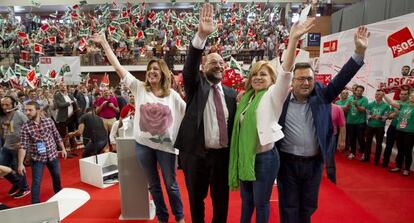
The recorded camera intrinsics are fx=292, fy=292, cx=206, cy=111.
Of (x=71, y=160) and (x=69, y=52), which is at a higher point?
(x=69, y=52)

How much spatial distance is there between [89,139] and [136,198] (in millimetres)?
2354

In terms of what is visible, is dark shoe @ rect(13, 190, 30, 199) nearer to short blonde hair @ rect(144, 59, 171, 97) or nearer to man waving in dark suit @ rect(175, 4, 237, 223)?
short blonde hair @ rect(144, 59, 171, 97)

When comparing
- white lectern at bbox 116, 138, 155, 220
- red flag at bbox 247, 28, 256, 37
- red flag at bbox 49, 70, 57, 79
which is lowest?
white lectern at bbox 116, 138, 155, 220

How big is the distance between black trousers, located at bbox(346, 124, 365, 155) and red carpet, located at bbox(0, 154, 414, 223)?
2.50 feet

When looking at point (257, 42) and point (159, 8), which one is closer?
point (257, 42)

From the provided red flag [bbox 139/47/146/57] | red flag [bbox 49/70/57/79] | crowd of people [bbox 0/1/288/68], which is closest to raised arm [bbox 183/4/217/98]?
red flag [bbox 49/70/57/79]

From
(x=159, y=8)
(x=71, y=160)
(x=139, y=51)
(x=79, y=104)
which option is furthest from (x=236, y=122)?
(x=159, y=8)

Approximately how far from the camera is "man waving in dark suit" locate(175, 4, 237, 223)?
78.7 inches

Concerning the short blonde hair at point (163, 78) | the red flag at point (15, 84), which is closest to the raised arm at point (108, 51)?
the short blonde hair at point (163, 78)

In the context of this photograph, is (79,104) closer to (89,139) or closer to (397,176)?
(89,139)

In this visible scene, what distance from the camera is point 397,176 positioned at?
4789mm

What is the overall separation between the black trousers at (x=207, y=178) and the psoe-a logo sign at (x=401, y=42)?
527cm

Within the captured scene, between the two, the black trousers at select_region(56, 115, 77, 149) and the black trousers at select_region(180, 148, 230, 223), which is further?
the black trousers at select_region(56, 115, 77, 149)

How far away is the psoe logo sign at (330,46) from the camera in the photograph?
8.85 m
